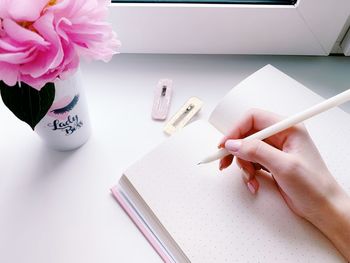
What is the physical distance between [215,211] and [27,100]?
24 cm

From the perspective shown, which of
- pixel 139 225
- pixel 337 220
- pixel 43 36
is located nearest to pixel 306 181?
pixel 337 220

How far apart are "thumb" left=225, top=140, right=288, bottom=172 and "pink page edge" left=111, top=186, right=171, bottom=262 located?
14 cm

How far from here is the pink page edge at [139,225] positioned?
411 mm

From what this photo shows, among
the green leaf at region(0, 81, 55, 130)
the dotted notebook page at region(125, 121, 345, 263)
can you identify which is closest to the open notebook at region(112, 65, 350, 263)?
the dotted notebook page at region(125, 121, 345, 263)

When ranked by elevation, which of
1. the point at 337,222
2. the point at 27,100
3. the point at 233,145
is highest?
the point at 27,100

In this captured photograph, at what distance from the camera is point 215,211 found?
42cm

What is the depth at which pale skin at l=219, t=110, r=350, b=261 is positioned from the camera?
39cm

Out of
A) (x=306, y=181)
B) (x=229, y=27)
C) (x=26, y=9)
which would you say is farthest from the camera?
(x=229, y=27)

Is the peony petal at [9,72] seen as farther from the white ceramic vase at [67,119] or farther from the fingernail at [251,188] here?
the fingernail at [251,188]

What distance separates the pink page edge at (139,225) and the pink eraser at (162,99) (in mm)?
128

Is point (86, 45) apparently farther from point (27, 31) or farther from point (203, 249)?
point (203, 249)

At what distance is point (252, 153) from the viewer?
40cm

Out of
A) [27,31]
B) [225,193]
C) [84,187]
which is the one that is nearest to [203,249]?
[225,193]

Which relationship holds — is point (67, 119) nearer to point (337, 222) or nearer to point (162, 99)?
point (162, 99)
